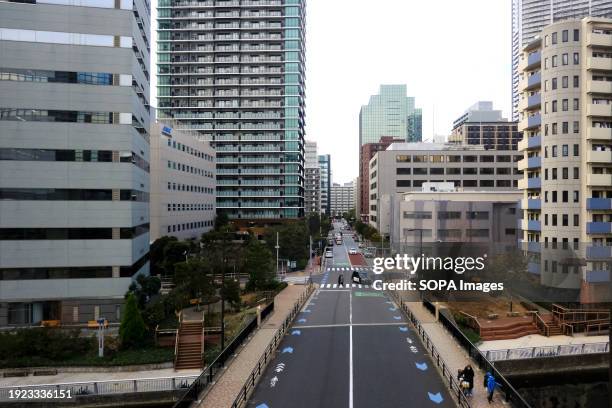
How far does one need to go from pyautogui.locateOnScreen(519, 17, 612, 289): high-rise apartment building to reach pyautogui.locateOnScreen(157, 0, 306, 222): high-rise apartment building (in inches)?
2578

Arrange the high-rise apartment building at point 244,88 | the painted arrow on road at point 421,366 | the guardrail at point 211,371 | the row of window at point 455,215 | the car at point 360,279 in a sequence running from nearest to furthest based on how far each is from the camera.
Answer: the guardrail at point 211,371 → the painted arrow on road at point 421,366 → the car at point 360,279 → the row of window at point 455,215 → the high-rise apartment building at point 244,88

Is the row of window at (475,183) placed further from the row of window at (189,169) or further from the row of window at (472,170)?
the row of window at (189,169)

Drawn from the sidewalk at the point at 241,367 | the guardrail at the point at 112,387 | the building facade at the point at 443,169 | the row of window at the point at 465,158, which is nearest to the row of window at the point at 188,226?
the building facade at the point at 443,169

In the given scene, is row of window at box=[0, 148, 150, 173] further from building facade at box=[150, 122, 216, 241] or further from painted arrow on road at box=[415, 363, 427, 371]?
building facade at box=[150, 122, 216, 241]

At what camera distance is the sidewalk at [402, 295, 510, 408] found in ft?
56.9

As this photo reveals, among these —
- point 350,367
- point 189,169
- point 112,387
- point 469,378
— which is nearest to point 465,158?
point 189,169

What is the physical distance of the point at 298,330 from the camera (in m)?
29.0

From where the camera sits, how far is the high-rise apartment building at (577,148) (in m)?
38.6

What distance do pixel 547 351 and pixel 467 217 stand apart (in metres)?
41.5

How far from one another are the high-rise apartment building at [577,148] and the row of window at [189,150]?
165 ft

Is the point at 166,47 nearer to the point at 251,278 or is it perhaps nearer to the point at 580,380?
the point at 251,278

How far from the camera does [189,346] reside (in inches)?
1022

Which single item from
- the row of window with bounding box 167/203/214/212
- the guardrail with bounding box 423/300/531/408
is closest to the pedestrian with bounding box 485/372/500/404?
the guardrail with bounding box 423/300/531/408

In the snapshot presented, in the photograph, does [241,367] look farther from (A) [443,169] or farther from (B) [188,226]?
(A) [443,169]
